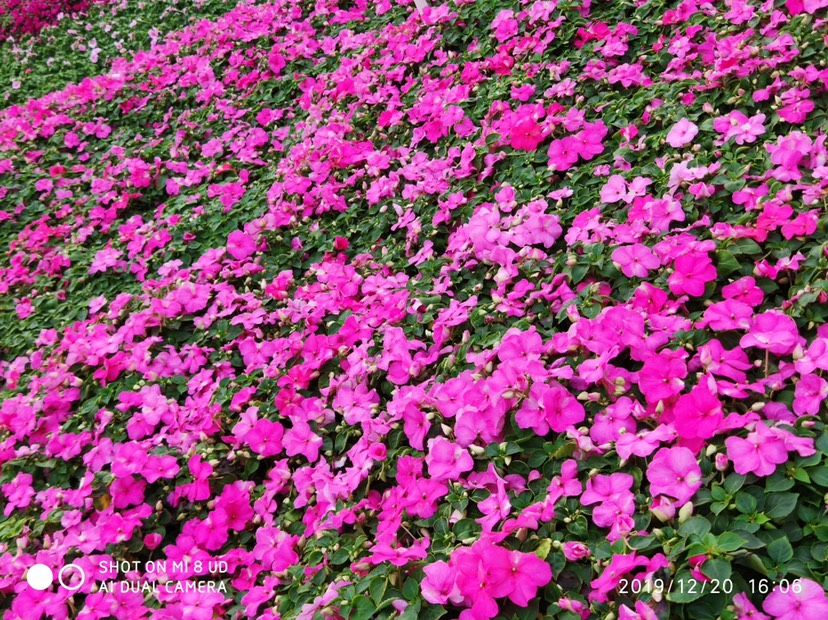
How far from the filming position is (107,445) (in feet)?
8.14

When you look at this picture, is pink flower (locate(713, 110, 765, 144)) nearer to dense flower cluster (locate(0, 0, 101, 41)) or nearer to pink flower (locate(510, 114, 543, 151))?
pink flower (locate(510, 114, 543, 151))

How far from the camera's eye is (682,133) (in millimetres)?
2559

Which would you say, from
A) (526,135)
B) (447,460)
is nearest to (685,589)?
(447,460)

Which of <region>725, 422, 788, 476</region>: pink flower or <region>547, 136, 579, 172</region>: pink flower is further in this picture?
<region>547, 136, 579, 172</region>: pink flower

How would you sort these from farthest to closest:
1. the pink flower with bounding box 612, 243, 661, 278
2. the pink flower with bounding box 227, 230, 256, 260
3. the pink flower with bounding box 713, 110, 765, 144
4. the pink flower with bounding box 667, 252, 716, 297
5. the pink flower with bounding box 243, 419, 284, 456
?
the pink flower with bounding box 227, 230, 256, 260 → the pink flower with bounding box 713, 110, 765, 144 → the pink flower with bounding box 243, 419, 284, 456 → the pink flower with bounding box 612, 243, 661, 278 → the pink flower with bounding box 667, 252, 716, 297

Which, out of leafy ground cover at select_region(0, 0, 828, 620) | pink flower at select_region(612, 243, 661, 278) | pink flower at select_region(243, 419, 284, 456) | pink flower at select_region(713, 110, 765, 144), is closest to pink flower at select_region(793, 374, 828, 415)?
leafy ground cover at select_region(0, 0, 828, 620)

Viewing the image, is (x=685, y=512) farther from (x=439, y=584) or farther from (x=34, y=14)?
(x=34, y=14)

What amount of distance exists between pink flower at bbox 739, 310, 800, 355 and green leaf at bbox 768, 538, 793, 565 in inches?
21.0

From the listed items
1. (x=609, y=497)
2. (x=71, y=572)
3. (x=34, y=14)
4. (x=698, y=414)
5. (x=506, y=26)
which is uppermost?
(x=34, y=14)

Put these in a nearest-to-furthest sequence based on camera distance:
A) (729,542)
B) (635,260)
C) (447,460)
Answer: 1. (729,542)
2. (447,460)
3. (635,260)

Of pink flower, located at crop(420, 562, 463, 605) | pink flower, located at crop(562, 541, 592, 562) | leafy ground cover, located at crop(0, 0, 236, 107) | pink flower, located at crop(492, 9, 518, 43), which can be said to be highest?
leafy ground cover, located at crop(0, 0, 236, 107)

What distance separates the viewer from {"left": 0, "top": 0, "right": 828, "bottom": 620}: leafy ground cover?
4.85 feet

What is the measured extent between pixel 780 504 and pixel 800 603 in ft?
0.78

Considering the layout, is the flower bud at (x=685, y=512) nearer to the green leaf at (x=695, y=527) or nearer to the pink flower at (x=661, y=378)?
the green leaf at (x=695, y=527)
